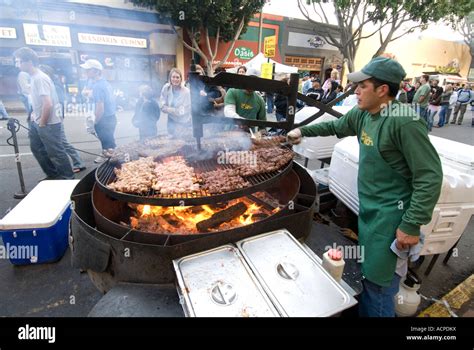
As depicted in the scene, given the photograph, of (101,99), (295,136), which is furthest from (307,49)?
(295,136)

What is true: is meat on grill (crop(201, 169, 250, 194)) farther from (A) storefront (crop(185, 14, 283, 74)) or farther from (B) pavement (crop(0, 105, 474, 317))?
(A) storefront (crop(185, 14, 283, 74))

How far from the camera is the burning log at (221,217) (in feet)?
8.36

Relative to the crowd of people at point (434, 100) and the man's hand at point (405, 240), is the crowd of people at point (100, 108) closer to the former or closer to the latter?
the man's hand at point (405, 240)

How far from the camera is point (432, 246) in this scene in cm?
288

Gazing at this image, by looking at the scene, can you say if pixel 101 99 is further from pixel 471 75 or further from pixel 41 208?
pixel 471 75

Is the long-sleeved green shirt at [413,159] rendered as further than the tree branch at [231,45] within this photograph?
No

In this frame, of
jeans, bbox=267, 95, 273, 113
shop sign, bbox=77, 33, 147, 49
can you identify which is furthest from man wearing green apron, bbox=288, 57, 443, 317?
shop sign, bbox=77, 33, 147, 49

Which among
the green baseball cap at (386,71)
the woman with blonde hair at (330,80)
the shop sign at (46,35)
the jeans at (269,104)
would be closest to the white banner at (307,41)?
the jeans at (269,104)

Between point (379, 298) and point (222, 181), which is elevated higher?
point (222, 181)

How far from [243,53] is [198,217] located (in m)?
21.7

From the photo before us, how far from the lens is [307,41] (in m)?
24.5

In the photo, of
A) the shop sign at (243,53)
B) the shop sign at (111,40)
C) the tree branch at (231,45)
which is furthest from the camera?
the shop sign at (243,53)

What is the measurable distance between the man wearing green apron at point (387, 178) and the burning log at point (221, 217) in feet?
3.83
